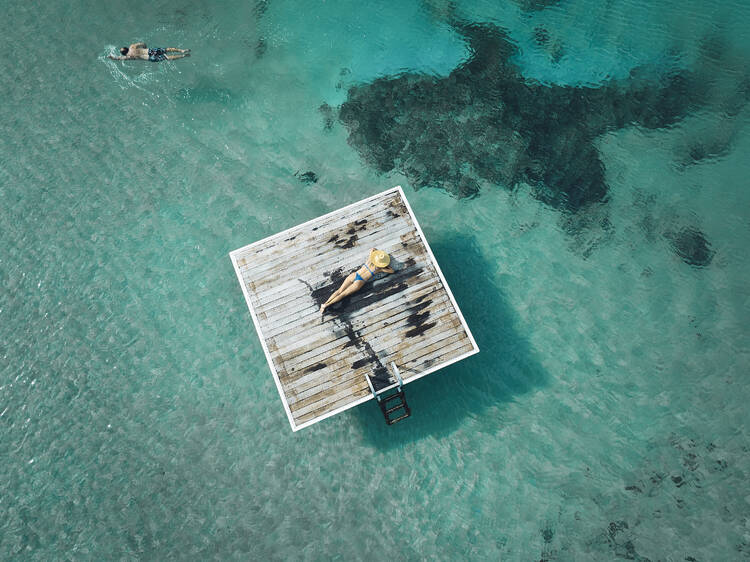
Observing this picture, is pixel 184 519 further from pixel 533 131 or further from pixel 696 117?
pixel 696 117

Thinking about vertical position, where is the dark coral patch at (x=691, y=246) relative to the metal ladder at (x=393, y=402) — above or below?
above

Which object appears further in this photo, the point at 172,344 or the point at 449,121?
the point at 449,121

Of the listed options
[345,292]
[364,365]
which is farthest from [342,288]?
[364,365]

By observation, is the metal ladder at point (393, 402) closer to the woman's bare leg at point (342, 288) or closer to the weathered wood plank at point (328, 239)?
the woman's bare leg at point (342, 288)

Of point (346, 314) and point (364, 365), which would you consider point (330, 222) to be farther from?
point (364, 365)

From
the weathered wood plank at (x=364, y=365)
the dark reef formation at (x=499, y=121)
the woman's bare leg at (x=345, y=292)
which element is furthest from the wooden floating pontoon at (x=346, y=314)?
the dark reef formation at (x=499, y=121)

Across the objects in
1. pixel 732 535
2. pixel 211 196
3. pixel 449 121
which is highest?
pixel 449 121

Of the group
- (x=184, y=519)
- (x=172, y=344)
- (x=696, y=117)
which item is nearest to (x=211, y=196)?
(x=172, y=344)
